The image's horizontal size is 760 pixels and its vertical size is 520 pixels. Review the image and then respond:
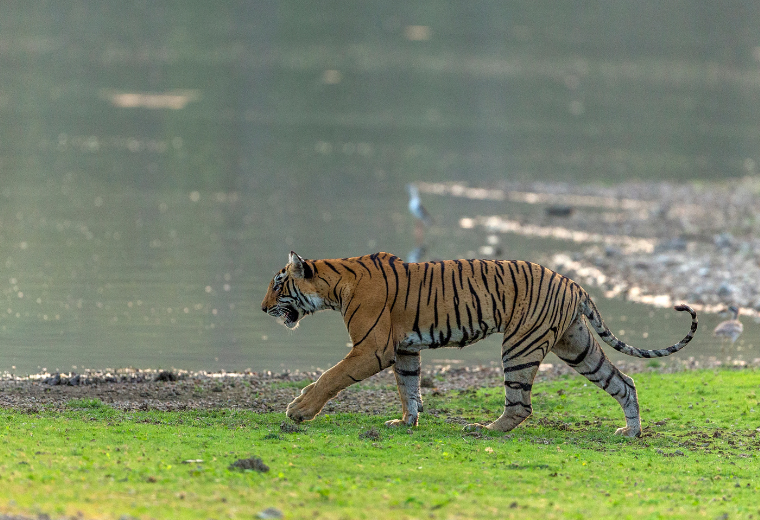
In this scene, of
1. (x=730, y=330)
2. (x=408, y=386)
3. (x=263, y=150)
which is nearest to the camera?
(x=408, y=386)

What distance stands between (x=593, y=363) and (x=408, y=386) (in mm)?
2083

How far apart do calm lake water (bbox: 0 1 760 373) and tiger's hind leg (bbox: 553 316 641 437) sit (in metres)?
5.01

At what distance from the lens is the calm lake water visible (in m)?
19.4

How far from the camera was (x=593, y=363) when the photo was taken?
492 inches

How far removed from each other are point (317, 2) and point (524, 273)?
135 m

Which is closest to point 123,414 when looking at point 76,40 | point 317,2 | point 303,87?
point 303,87

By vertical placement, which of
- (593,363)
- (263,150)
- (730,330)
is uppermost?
(263,150)

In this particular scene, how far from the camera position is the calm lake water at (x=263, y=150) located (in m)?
19.4

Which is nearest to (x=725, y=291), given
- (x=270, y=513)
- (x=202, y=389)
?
(x=202, y=389)

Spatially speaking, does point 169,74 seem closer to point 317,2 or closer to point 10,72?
point 10,72

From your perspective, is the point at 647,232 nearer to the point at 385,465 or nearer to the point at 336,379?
the point at 336,379

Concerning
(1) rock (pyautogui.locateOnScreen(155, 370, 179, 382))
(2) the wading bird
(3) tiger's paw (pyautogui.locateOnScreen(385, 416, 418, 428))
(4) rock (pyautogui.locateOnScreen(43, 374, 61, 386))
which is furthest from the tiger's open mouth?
(2) the wading bird

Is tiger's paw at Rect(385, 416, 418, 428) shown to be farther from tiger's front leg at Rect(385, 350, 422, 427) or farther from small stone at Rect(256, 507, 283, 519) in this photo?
small stone at Rect(256, 507, 283, 519)

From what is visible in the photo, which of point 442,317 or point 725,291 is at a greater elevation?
point 725,291
